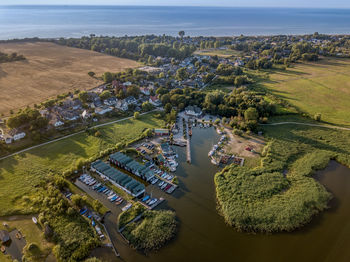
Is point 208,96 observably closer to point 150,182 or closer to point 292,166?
point 292,166

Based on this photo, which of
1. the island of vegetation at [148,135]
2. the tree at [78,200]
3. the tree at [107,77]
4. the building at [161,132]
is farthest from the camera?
the tree at [107,77]

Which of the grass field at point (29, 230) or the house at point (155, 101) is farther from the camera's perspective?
the house at point (155, 101)

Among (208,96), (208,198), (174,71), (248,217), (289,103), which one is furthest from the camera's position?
(174,71)

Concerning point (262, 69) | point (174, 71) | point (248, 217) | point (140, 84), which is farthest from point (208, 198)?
point (262, 69)

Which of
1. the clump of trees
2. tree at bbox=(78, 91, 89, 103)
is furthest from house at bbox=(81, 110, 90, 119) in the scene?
the clump of trees

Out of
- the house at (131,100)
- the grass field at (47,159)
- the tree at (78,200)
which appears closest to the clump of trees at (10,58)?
the house at (131,100)

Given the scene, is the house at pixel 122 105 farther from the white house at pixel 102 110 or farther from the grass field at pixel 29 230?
the grass field at pixel 29 230
